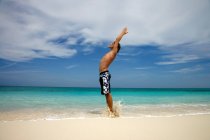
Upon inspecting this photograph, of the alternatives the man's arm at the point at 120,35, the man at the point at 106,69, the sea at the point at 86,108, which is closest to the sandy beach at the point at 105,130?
the man at the point at 106,69

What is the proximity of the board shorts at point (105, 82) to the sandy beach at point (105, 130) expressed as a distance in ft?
2.92

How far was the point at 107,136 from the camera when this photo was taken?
2.37 m

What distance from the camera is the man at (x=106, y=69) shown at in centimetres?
399

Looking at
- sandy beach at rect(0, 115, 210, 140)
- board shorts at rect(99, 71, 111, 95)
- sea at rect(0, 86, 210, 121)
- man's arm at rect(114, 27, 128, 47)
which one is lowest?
sea at rect(0, 86, 210, 121)

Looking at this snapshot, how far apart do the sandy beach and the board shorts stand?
0.89m

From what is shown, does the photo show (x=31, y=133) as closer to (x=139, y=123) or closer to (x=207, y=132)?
(x=139, y=123)

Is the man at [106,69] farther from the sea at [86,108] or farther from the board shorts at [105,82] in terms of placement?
the sea at [86,108]

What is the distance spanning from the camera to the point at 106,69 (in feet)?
13.5

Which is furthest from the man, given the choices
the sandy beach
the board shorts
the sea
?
the sandy beach

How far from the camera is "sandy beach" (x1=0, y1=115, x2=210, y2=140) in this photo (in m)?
2.32

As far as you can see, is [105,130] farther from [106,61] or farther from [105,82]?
[106,61]

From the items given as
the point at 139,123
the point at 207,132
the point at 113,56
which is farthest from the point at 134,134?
the point at 113,56

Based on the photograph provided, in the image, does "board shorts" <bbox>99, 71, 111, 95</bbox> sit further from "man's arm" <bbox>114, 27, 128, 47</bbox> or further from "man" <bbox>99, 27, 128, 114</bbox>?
"man's arm" <bbox>114, 27, 128, 47</bbox>

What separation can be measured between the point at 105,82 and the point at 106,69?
267 mm
